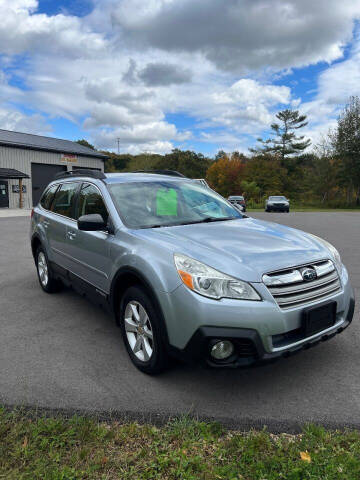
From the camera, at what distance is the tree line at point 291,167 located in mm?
45094

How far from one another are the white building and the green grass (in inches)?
1105

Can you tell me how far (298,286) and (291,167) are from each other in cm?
6112

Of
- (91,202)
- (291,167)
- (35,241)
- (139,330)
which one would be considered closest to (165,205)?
(91,202)

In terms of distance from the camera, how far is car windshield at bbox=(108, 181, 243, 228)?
11.3ft

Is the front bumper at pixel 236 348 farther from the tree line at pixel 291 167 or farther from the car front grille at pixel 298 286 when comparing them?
the tree line at pixel 291 167

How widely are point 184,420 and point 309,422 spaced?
2.73 ft

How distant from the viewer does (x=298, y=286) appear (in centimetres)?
257

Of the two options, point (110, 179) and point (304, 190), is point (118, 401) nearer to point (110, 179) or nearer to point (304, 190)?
point (110, 179)

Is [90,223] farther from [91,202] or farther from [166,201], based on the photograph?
[166,201]

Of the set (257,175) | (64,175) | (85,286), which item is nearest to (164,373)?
(85,286)

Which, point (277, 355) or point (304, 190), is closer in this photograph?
point (277, 355)

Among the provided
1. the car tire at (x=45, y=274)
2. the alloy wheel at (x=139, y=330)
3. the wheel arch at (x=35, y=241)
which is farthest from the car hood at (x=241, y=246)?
the wheel arch at (x=35, y=241)

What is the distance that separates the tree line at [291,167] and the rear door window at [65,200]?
3886cm

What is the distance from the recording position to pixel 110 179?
152 inches
